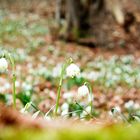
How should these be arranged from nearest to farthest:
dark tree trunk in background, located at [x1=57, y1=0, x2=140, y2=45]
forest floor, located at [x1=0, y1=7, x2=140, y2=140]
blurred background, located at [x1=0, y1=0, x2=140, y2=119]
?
forest floor, located at [x1=0, y1=7, x2=140, y2=140] → blurred background, located at [x1=0, y1=0, x2=140, y2=119] → dark tree trunk in background, located at [x1=57, y1=0, x2=140, y2=45]

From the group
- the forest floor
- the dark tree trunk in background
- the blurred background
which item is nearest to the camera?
the forest floor

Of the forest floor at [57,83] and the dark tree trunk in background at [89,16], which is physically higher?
the dark tree trunk in background at [89,16]

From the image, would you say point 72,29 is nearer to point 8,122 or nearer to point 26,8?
point 26,8

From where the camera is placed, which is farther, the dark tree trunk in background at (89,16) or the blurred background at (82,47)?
the dark tree trunk in background at (89,16)

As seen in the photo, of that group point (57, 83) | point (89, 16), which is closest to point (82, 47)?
point (89, 16)

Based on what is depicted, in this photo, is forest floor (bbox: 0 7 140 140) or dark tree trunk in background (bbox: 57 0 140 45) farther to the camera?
dark tree trunk in background (bbox: 57 0 140 45)

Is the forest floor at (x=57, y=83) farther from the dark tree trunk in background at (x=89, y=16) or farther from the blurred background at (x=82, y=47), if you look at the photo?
the dark tree trunk in background at (x=89, y=16)

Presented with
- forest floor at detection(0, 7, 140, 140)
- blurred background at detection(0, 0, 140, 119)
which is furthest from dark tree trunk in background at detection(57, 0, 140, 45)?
forest floor at detection(0, 7, 140, 140)

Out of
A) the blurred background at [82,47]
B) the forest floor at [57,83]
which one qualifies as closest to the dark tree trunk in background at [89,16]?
the blurred background at [82,47]

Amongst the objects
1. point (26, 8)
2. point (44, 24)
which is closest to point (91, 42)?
point (44, 24)

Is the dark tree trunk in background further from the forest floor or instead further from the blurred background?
the forest floor

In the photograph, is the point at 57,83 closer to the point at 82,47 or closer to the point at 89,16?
the point at 82,47

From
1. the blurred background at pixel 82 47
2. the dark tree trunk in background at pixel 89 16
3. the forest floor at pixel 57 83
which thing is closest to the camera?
the forest floor at pixel 57 83
